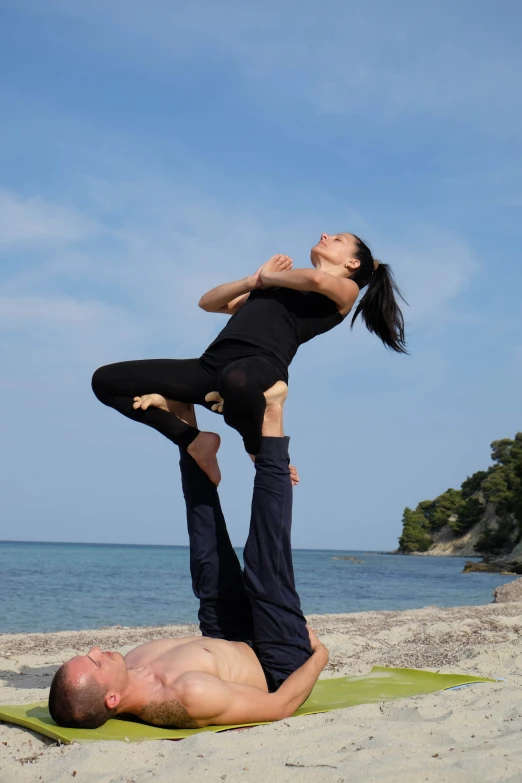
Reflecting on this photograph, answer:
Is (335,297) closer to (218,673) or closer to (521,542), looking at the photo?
(218,673)

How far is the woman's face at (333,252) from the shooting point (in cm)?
438

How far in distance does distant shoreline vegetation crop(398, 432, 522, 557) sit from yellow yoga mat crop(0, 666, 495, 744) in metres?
46.5

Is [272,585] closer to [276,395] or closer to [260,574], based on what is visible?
[260,574]

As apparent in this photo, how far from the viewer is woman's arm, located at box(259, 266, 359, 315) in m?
3.97

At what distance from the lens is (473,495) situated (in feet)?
227

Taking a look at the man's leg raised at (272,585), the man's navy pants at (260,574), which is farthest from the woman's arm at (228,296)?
the man's leg raised at (272,585)

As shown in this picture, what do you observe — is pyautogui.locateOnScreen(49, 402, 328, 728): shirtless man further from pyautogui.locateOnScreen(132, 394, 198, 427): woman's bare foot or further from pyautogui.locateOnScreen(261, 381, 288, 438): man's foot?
pyautogui.locateOnScreen(132, 394, 198, 427): woman's bare foot

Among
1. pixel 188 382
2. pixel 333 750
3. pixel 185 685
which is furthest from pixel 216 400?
pixel 333 750

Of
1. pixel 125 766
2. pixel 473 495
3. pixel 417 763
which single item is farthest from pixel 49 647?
pixel 473 495

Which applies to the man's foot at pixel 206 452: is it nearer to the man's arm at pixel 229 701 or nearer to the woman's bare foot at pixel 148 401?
the woman's bare foot at pixel 148 401

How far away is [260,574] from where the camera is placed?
371 centimetres

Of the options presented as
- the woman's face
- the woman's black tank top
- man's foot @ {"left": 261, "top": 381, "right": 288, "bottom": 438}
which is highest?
the woman's face

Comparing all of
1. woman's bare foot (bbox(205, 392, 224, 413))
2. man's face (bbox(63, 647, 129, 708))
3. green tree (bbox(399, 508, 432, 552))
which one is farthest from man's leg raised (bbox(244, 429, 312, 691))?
green tree (bbox(399, 508, 432, 552))

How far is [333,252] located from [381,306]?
0.54 meters
